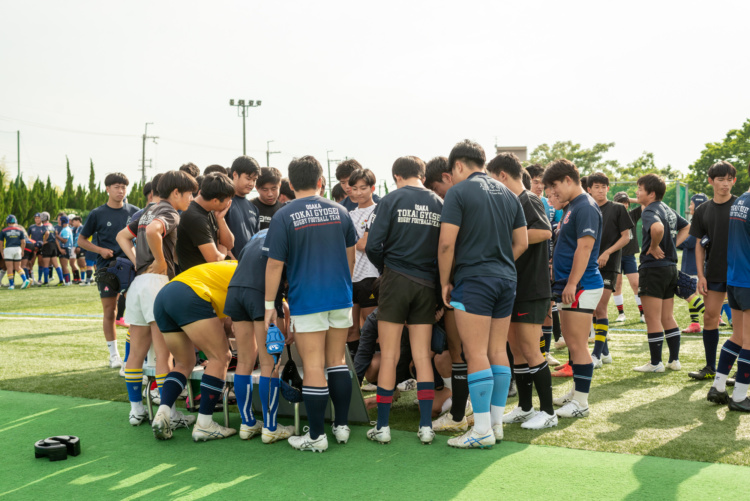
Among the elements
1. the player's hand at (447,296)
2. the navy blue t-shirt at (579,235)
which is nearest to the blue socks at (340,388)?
the player's hand at (447,296)

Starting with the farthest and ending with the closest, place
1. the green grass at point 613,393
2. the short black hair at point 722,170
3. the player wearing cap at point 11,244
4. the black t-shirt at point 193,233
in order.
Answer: the player wearing cap at point 11,244
the short black hair at point 722,170
the black t-shirt at point 193,233
the green grass at point 613,393

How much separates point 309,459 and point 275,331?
0.85 metres

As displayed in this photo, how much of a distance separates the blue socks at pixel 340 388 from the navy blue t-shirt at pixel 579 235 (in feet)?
6.40

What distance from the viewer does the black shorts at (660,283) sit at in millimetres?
6168

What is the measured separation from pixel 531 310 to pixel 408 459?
4.58 feet

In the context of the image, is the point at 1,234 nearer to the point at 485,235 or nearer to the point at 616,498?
the point at 485,235

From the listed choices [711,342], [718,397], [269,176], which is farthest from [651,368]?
[269,176]

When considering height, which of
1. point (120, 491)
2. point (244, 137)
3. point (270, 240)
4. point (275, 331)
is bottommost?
point (120, 491)

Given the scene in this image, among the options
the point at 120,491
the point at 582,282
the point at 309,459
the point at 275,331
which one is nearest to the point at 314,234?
the point at 275,331

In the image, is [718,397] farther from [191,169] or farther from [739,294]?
[191,169]

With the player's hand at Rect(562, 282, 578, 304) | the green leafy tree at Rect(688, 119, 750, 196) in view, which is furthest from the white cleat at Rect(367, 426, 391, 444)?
the green leafy tree at Rect(688, 119, 750, 196)

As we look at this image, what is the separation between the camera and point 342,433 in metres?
4.11

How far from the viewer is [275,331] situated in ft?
12.6

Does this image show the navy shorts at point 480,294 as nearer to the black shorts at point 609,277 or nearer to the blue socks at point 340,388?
the blue socks at point 340,388
